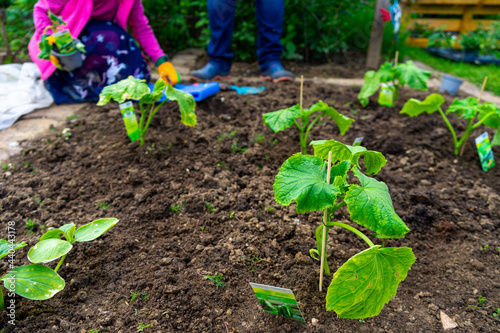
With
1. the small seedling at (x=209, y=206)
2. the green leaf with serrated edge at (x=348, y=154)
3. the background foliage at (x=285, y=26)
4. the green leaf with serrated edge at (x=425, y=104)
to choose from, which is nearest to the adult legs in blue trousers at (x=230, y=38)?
the background foliage at (x=285, y=26)

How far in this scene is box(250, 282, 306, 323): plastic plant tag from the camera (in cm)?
112

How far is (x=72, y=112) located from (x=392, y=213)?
2.47m

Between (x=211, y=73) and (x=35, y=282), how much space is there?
2.50 meters

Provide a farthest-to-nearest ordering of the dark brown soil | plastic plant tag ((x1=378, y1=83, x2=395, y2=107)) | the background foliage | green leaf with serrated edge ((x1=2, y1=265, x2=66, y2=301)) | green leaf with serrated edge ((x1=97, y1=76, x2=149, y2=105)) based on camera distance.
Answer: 1. the background foliage
2. plastic plant tag ((x1=378, y1=83, x2=395, y2=107))
3. green leaf with serrated edge ((x1=97, y1=76, x2=149, y2=105))
4. the dark brown soil
5. green leaf with serrated edge ((x1=2, y1=265, x2=66, y2=301))

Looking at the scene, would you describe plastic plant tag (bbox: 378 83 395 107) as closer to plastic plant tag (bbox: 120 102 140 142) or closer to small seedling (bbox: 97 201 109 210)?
plastic plant tag (bbox: 120 102 140 142)

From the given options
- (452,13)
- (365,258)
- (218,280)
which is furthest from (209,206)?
(452,13)

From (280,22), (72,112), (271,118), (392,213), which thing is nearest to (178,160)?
(271,118)

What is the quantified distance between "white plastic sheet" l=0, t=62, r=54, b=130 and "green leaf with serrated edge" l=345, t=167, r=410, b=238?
2458mm

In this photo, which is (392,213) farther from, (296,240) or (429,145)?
(429,145)

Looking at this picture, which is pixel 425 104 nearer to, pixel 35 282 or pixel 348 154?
pixel 348 154

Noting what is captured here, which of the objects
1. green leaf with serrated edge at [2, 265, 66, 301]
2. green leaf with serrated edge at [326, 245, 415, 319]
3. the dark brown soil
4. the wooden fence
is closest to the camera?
green leaf with serrated edge at [326, 245, 415, 319]

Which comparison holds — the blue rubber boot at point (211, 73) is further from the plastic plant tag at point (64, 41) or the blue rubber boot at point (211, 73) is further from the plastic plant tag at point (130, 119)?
the plastic plant tag at point (130, 119)

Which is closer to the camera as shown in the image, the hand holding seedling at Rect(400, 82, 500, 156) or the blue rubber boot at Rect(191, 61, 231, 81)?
the hand holding seedling at Rect(400, 82, 500, 156)

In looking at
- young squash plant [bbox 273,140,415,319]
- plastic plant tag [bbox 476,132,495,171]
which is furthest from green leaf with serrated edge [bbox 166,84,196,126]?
plastic plant tag [bbox 476,132,495,171]
